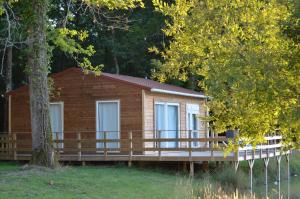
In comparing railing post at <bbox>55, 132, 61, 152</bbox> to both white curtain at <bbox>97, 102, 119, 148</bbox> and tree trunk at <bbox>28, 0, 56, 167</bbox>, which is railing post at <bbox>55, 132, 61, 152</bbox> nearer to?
white curtain at <bbox>97, 102, 119, 148</bbox>

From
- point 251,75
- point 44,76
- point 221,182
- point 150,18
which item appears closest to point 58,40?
point 44,76

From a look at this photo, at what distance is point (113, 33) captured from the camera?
34875 millimetres

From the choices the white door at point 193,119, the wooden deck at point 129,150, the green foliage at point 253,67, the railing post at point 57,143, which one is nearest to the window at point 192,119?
the white door at point 193,119

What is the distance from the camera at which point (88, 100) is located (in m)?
22.6

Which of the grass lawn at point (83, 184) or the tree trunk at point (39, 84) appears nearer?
the grass lawn at point (83, 184)

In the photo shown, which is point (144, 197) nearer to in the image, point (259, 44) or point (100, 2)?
point (100, 2)

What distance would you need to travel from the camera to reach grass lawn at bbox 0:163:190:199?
13.9m

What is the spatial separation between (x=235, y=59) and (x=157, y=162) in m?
14.3

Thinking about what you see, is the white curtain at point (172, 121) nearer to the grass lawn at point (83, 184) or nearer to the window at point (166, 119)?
the window at point (166, 119)

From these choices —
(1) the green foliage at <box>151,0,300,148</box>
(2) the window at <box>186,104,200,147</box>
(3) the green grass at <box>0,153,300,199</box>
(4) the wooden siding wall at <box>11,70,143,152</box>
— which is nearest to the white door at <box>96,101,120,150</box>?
(4) the wooden siding wall at <box>11,70,143,152</box>

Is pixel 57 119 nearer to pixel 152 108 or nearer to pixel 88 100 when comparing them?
pixel 88 100

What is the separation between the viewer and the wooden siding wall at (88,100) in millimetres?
21453

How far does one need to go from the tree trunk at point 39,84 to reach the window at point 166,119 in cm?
524

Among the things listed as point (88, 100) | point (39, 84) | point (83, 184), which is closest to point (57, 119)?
point (88, 100)
